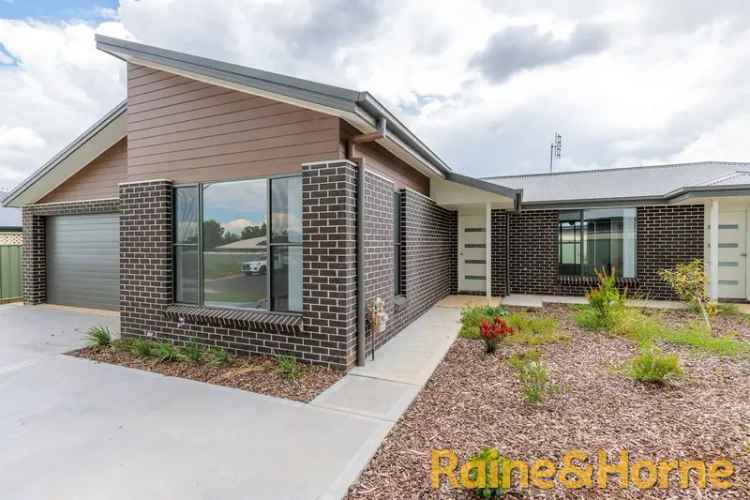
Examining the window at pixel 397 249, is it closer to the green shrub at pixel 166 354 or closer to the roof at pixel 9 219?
the green shrub at pixel 166 354

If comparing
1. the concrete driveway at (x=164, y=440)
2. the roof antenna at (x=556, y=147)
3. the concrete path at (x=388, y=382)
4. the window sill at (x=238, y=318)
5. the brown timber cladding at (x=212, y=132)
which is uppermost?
the roof antenna at (x=556, y=147)

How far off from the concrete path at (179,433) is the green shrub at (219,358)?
1.62 feet

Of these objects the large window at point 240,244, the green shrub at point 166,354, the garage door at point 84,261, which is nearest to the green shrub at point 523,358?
the large window at point 240,244

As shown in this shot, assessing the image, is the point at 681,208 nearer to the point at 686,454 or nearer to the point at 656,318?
the point at 656,318

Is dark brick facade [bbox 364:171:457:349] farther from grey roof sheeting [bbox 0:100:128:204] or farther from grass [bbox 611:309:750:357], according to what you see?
grey roof sheeting [bbox 0:100:128:204]

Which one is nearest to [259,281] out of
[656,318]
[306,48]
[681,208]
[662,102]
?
[306,48]

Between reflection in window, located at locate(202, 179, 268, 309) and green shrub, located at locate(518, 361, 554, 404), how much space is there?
3285mm

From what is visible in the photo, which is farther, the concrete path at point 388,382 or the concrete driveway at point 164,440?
the concrete path at point 388,382

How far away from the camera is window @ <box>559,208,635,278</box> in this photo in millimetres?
9641

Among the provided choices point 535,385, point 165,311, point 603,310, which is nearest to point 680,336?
point 603,310

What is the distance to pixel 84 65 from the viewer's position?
30.3 ft

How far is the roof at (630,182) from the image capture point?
9002 mm

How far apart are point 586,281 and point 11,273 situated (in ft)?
Result: 52.7

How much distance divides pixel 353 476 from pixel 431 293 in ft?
20.1
